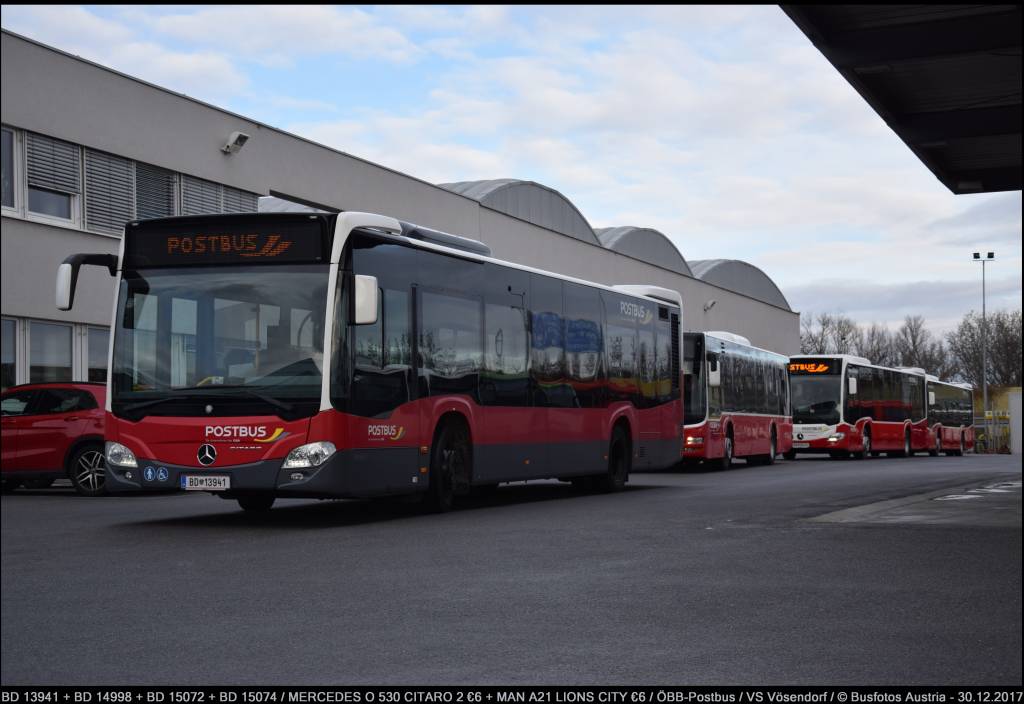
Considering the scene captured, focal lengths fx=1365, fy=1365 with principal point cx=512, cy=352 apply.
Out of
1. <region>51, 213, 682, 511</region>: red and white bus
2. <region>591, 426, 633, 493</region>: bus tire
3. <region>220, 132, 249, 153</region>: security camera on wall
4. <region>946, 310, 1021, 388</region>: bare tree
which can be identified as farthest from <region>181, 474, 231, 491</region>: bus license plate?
<region>946, 310, 1021, 388</region>: bare tree

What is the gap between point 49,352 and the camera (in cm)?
2753

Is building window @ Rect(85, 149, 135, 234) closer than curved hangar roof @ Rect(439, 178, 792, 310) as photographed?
Yes

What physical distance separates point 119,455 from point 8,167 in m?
14.6

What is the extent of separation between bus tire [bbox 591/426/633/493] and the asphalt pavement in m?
4.84

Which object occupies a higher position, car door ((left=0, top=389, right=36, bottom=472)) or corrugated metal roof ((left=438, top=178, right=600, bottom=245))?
corrugated metal roof ((left=438, top=178, right=600, bottom=245))

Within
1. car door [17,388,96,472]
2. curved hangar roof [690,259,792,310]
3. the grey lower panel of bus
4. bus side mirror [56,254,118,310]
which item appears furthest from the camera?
curved hangar roof [690,259,792,310]

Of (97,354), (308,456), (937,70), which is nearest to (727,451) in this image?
(97,354)

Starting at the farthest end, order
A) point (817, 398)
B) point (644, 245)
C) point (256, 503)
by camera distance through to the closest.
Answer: point (644, 245) → point (817, 398) → point (256, 503)

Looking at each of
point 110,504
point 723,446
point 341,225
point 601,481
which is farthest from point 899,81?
point 723,446

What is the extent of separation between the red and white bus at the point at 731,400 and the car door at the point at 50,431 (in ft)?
46.9

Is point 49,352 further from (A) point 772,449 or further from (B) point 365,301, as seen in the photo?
(A) point 772,449

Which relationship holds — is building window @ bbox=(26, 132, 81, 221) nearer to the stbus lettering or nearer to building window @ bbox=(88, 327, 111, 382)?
building window @ bbox=(88, 327, 111, 382)

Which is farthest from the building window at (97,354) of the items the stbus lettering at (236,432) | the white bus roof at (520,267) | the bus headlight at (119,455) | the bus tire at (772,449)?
the bus tire at (772,449)

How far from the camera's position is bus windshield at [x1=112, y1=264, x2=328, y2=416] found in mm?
13500
